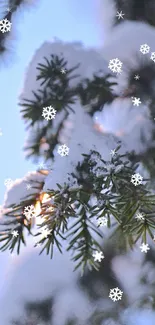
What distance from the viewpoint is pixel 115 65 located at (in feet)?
2.35

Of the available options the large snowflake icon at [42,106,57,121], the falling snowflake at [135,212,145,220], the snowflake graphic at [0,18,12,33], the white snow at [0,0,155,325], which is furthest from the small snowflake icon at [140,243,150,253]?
the snowflake graphic at [0,18,12,33]

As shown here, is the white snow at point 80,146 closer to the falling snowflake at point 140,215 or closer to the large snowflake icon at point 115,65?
the large snowflake icon at point 115,65

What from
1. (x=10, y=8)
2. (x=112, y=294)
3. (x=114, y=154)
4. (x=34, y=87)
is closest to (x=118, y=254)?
(x=112, y=294)

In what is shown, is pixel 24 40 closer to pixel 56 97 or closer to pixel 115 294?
pixel 56 97

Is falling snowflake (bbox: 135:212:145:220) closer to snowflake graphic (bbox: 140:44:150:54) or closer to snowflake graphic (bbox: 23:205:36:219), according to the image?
snowflake graphic (bbox: 23:205:36:219)

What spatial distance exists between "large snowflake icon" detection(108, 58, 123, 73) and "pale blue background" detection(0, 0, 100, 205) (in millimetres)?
70

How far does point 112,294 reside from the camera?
730mm

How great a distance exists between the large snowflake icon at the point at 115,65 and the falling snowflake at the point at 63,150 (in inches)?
6.5

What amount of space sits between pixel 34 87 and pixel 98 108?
113 mm

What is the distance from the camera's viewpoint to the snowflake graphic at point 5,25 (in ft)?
2.37

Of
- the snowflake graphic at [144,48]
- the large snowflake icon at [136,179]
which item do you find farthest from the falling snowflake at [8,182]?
the snowflake graphic at [144,48]

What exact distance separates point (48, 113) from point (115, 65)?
0.51 feet

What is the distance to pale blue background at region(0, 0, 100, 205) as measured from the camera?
74 cm

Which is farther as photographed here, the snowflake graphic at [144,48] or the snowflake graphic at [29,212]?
the snowflake graphic at [144,48]
